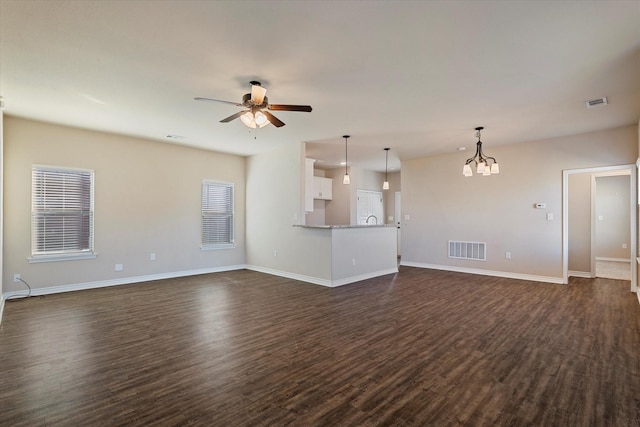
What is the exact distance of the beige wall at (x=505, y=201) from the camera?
5.45m

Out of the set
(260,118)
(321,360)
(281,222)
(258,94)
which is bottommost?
(321,360)

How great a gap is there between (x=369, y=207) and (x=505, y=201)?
4.34 m

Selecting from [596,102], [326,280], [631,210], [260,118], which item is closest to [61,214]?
[260,118]

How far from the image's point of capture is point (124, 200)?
5754mm

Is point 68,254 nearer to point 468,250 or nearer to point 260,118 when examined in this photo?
point 260,118

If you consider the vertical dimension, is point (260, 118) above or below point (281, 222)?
above

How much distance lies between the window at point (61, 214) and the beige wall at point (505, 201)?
267 inches

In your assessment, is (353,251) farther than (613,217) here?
No

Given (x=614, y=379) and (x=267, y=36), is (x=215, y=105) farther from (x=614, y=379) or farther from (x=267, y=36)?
(x=614, y=379)

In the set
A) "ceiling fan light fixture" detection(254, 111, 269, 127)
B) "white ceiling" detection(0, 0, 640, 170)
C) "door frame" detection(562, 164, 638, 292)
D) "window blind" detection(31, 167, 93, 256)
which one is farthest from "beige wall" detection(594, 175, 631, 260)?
"window blind" detection(31, 167, 93, 256)

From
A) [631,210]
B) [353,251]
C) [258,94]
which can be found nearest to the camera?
[258,94]

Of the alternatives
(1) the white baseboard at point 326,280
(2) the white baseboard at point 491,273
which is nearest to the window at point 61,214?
(1) the white baseboard at point 326,280

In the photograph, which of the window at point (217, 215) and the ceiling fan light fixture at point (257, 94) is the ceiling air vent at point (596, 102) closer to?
the ceiling fan light fixture at point (257, 94)

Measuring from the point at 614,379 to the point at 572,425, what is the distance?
0.92 metres
